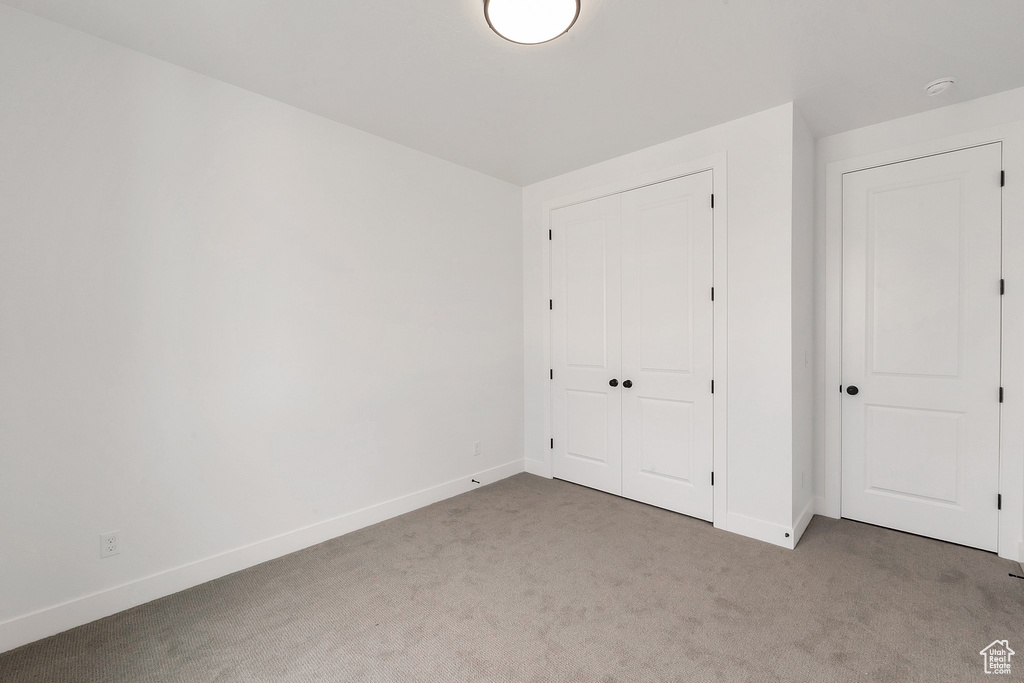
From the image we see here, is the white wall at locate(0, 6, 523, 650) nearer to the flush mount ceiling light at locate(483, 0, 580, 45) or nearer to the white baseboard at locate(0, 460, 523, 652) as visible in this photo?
the white baseboard at locate(0, 460, 523, 652)

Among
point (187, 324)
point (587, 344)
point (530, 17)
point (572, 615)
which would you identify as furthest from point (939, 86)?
point (187, 324)

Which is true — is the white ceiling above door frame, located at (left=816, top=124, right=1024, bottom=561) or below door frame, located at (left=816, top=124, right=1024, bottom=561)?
above

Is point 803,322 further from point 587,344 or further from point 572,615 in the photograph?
point 572,615

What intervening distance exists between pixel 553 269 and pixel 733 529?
2.38m

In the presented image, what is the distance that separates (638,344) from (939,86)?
217 cm

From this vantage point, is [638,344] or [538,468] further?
[538,468]

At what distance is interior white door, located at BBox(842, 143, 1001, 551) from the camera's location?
2.66 metres

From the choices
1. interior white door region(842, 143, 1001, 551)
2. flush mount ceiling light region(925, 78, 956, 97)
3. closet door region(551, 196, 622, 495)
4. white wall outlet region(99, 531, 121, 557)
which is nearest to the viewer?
white wall outlet region(99, 531, 121, 557)

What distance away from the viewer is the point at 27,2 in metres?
1.89

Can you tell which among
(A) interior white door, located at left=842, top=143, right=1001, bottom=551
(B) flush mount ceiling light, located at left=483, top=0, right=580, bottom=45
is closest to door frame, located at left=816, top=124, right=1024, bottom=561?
(A) interior white door, located at left=842, top=143, right=1001, bottom=551

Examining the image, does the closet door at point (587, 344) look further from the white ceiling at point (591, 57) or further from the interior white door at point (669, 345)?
the white ceiling at point (591, 57)

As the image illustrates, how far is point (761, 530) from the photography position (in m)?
2.84

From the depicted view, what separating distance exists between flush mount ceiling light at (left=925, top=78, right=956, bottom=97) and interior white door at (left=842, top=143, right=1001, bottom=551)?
44 centimetres

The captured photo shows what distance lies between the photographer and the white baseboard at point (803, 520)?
9.12 feet
